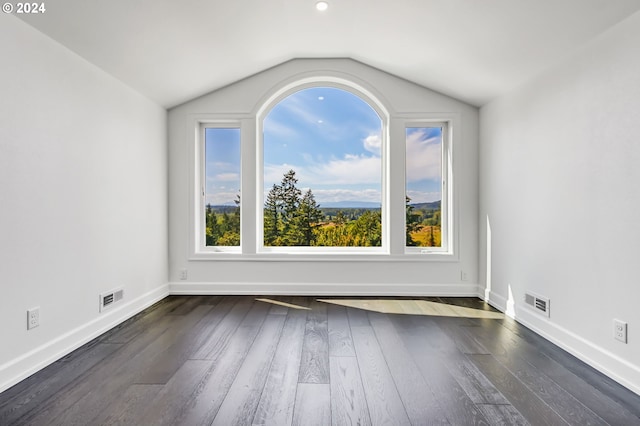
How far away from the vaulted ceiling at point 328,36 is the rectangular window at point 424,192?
1.90ft

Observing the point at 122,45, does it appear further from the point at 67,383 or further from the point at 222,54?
the point at 67,383

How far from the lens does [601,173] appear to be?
7.54 ft

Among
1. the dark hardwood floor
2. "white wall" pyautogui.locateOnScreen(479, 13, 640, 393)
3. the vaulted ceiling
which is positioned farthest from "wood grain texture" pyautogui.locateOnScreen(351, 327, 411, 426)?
the vaulted ceiling

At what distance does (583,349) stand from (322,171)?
2.99 metres

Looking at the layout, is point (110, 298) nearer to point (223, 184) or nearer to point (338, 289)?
point (223, 184)

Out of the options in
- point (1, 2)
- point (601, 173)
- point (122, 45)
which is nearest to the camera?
point (1, 2)

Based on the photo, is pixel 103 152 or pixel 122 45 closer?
pixel 122 45

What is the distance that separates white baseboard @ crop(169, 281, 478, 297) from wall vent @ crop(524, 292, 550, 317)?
3.23ft

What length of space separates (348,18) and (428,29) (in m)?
0.68

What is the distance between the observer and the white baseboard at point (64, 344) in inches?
80.7

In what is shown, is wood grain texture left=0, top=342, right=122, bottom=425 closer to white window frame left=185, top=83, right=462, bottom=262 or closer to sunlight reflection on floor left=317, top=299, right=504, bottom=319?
Result: white window frame left=185, top=83, right=462, bottom=262

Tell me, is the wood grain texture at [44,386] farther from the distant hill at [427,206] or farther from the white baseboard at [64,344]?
the distant hill at [427,206]

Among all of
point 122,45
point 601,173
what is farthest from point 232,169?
point 601,173

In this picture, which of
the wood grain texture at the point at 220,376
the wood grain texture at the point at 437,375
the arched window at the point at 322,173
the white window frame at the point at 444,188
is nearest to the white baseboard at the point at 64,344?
the wood grain texture at the point at 220,376
